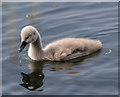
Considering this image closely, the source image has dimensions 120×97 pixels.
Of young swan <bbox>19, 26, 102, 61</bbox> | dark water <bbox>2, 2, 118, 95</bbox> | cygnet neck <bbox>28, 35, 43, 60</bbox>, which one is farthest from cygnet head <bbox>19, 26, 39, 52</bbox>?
dark water <bbox>2, 2, 118, 95</bbox>

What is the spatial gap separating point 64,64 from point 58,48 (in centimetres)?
36

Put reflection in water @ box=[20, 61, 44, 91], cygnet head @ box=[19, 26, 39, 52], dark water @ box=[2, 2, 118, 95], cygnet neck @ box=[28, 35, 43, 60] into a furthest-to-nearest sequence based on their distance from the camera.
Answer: cygnet neck @ box=[28, 35, 43, 60] < cygnet head @ box=[19, 26, 39, 52] < reflection in water @ box=[20, 61, 44, 91] < dark water @ box=[2, 2, 118, 95]

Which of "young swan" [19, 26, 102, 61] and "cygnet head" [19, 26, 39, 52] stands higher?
"cygnet head" [19, 26, 39, 52]

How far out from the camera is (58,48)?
22.3 ft

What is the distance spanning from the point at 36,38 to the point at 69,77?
4.14 ft

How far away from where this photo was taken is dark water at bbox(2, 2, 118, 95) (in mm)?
5469

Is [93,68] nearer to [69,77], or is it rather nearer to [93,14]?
[69,77]

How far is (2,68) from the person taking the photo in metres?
6.64

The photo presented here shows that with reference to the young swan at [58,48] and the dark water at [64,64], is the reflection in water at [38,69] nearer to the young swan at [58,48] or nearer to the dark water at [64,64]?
the dark water at [64,64]

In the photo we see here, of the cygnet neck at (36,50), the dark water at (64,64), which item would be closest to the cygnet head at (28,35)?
the cygnet neck at (36,50)

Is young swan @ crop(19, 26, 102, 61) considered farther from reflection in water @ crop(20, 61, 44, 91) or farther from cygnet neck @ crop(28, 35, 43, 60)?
reflection in water @ crop(20, 61, 44, 91)

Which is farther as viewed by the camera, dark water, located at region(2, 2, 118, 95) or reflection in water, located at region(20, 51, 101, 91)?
reflection in water, located at region(20, 51, 101, 91)

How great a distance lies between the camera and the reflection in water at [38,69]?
19.4 feet

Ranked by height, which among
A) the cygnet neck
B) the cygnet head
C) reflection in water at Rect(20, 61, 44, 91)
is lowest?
reflection in water at Rect(20, 61, 44, 91)
